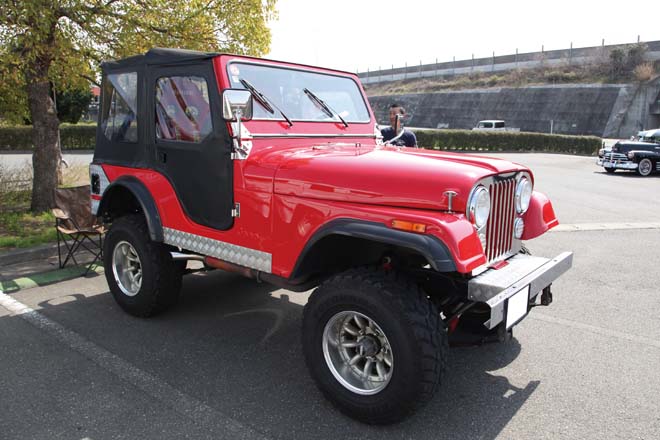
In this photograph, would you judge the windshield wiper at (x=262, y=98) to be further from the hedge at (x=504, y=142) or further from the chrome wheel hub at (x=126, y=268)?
the hedge at (x=504, y=142)

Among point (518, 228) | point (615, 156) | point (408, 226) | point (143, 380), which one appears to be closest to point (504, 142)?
point (615, 156)

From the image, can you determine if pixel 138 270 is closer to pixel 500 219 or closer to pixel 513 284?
pixel 500 219

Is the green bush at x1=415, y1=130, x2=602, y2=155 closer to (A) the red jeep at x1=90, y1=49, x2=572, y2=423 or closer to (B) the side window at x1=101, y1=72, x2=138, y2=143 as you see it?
(B) the side window at x1=101, y1=72, x2=138, y2=143

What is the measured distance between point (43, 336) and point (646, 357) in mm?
4534

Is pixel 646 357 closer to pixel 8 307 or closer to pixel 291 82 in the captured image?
pixel 291 82

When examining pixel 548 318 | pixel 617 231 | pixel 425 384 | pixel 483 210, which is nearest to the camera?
pixel 425 384

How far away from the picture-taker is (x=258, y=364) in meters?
3.73

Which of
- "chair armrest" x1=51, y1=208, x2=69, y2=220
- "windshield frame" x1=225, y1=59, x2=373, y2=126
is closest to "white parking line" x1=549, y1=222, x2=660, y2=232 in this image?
"windshield frame" x1=225, y1=59, x2=373, y2=126

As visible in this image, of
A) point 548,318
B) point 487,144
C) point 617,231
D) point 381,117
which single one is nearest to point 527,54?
point 381,117

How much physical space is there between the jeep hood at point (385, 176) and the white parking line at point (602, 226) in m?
5.68

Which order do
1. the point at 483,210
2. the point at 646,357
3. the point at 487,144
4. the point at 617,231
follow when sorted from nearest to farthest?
the point at 483,210 → the point at 646,357 → the point at 617,231 → the point at 487,144

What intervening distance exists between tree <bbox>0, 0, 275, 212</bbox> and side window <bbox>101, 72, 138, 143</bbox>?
2.20 m

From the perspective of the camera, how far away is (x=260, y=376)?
140 inches

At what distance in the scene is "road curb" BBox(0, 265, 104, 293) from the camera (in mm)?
5344
